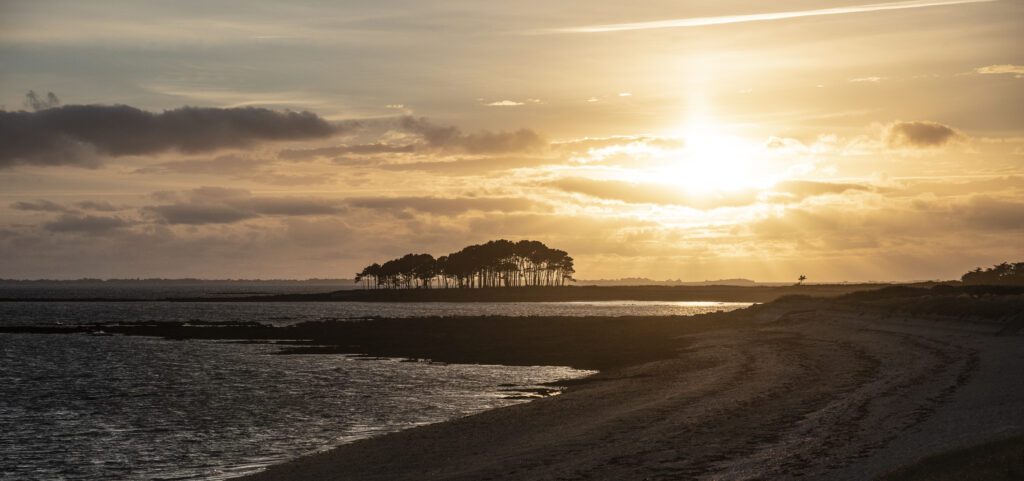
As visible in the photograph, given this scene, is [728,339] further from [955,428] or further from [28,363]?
[28,363]

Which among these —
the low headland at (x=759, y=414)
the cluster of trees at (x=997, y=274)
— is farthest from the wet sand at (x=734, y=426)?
the cluster of trees at (x=997, y=274)

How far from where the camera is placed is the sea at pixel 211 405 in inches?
1044

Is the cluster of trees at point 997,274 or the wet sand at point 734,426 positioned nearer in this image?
the wet sand at point 734,426

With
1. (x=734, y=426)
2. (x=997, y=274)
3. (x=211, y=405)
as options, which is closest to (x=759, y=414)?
(x=734, y=426)

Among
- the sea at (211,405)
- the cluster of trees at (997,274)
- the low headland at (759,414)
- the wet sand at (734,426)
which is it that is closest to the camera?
the low headland at (759,414)

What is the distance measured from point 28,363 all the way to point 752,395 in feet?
183

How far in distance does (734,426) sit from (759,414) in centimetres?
250

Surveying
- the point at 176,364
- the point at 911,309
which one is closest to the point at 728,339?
the point at 911,309

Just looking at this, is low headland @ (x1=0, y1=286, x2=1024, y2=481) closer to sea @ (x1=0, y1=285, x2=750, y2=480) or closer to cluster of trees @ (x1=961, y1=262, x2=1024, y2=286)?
sea @ (x1=0, y1=285, x2=750, y2=480)

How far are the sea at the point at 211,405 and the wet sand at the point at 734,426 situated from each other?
334cm

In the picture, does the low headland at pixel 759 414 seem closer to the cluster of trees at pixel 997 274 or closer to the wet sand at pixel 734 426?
the wet sand at pixel 734 426

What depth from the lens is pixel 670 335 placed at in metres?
78.1

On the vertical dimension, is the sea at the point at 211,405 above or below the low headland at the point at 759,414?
below

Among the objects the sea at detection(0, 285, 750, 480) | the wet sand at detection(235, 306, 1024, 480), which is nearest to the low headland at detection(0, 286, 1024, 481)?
the wet sand at detection(235, 306, 1024, 480)
